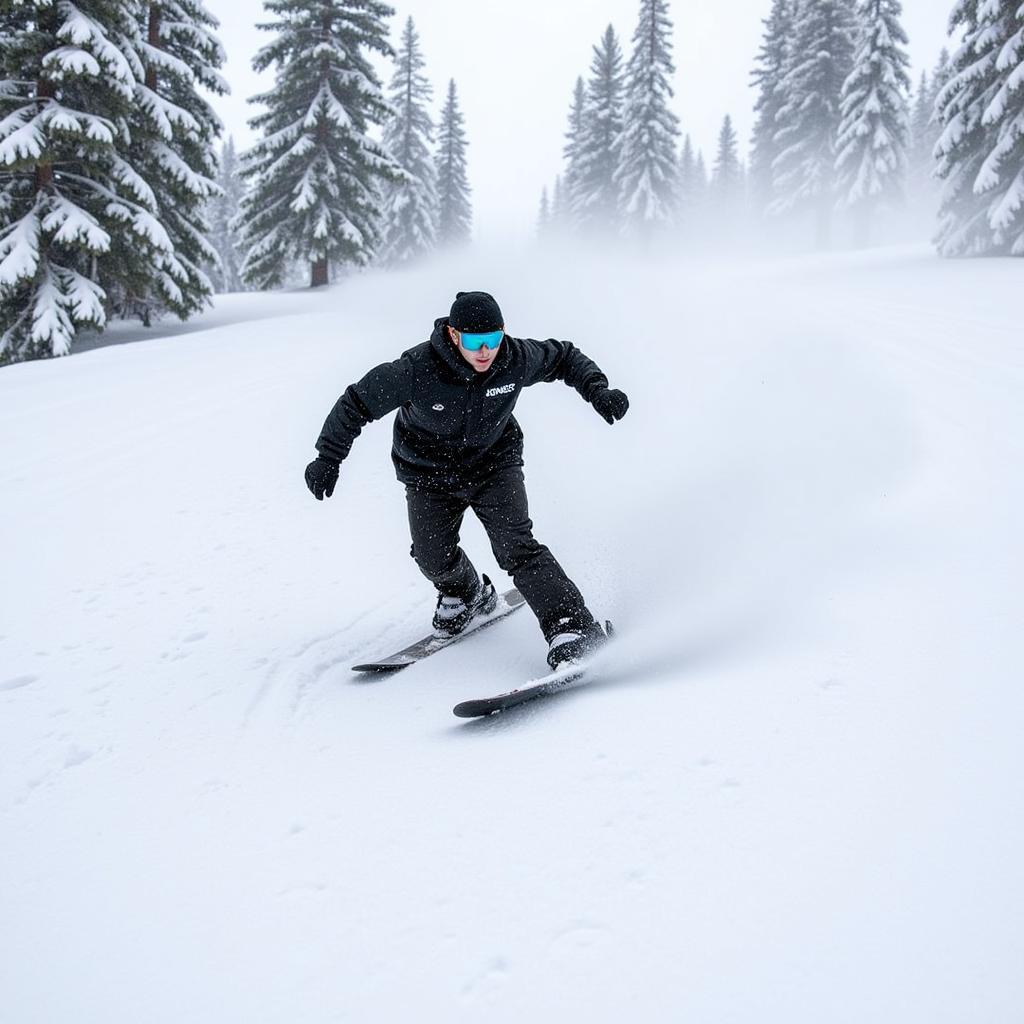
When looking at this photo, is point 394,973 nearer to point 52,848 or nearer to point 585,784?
point 585,784

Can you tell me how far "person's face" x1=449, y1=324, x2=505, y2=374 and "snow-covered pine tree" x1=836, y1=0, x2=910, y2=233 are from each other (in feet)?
104

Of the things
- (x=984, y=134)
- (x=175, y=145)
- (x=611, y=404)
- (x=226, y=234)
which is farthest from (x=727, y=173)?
(x=611, y=404)

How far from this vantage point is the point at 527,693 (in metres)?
3.10

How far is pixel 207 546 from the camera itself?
17.6 feet

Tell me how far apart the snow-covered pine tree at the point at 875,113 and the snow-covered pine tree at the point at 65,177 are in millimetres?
26960

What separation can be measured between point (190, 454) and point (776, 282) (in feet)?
54.9

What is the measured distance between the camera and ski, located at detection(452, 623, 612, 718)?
9.68ft

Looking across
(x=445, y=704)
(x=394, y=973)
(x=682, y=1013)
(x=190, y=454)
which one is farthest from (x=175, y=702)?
(x=190, y=454)

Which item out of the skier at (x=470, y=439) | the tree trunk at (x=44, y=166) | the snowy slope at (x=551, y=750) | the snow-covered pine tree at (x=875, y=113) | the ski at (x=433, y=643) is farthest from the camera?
the snow-covered pine tree at (x=875, y=113)

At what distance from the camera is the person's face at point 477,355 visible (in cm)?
341

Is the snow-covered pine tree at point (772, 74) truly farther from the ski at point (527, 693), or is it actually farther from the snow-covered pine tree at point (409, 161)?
the ski at point (527, 693)

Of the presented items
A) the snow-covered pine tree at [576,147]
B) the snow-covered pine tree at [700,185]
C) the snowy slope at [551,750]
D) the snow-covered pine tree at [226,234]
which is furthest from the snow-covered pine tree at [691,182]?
the snowy slope at [551,750]

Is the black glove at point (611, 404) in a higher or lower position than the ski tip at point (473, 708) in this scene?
higher

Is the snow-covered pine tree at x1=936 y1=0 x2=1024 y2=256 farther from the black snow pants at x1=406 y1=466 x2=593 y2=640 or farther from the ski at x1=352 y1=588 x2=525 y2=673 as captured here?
the black snow pants at x1=406 y1=466 x2=593 y2=640
